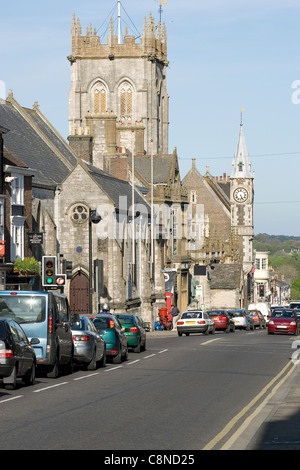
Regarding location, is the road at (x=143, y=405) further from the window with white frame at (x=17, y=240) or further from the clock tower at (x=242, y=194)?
the clock tower at (x=242, y=194)

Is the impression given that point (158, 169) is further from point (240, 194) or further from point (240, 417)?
point (240, 417)

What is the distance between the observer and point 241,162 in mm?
129750

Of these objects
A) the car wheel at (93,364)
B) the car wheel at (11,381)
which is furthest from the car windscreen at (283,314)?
the car wheel at (11,381)

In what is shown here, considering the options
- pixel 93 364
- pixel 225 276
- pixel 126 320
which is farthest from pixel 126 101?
pixel 93 364

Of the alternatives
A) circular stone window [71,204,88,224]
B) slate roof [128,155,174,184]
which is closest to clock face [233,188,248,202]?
slate roof [128,155,174,184]

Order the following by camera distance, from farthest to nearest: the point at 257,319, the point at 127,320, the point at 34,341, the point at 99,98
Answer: the point at 99,98, the point at 257,319, the point at 127,320, the point at 34,341

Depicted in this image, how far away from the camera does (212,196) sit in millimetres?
129375

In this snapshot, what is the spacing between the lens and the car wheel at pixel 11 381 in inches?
826

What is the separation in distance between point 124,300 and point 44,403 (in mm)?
43073

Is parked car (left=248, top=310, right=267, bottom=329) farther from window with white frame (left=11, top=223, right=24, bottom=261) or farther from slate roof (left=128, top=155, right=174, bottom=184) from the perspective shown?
window with white frame (left=11, top=223, right=24, bottom=261)

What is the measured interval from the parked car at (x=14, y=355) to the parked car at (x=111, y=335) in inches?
286

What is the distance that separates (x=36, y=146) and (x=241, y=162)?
66769mm

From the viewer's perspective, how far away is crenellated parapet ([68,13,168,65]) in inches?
4651

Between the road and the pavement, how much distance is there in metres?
0.17
